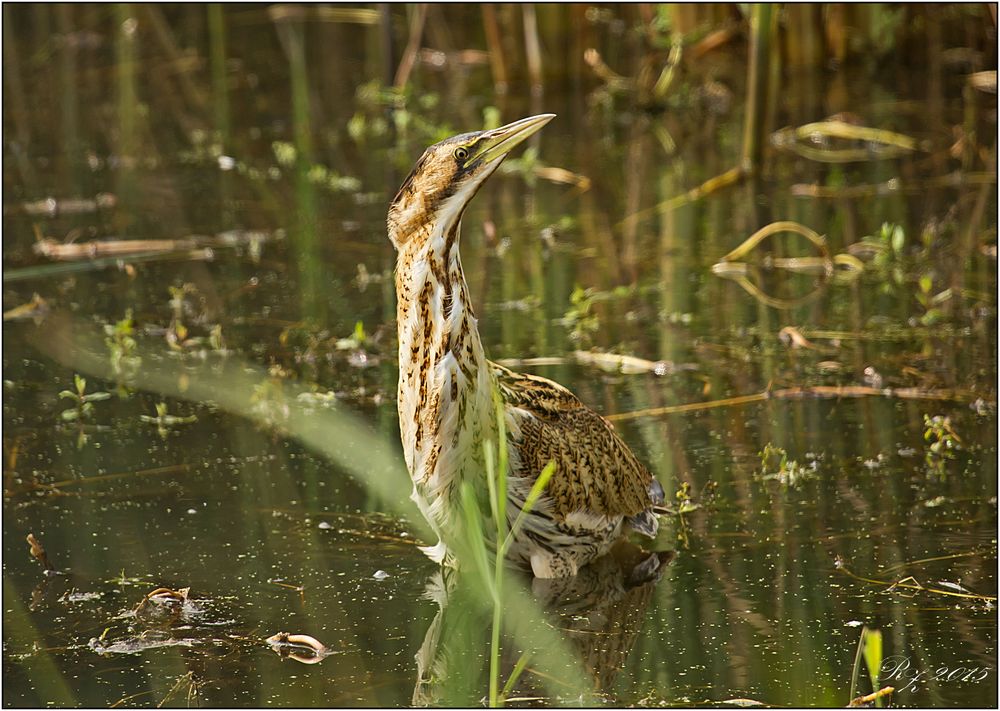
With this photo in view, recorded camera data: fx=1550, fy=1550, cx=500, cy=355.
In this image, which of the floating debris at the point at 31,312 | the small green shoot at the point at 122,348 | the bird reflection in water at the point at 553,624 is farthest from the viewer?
the floating debris at the point at 31,312

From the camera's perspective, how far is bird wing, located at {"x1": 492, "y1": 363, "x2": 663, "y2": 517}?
4.07 metres

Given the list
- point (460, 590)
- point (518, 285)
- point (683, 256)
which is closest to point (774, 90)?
point (683, 256)

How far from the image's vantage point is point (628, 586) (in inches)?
164

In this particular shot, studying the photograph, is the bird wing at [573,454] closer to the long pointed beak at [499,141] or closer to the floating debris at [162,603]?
the long pointed beak at [499,141]

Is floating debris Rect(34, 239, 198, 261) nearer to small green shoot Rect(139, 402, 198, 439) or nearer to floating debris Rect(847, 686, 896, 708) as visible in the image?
small green shoot Rect(139, 402, 198, 439)

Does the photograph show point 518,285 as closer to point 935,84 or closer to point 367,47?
point 935,84

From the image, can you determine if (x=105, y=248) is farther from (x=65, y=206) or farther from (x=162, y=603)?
(x=162, y=603)

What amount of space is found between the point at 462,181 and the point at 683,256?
3469 millimetres

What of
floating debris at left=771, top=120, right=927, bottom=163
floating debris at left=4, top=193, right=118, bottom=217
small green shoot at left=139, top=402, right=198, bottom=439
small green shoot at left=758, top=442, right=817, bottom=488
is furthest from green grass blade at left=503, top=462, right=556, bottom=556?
floating debris at left=771, top=120, right=927, bottom=163

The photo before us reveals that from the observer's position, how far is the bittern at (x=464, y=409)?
148 inches

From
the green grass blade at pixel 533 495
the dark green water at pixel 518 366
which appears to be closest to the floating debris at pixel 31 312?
the dark green water at pixel 518 366

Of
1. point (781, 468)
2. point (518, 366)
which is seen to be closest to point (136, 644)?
point (781, 468)

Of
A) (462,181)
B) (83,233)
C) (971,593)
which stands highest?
(462,181)

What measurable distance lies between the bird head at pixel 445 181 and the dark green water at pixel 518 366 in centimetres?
101
